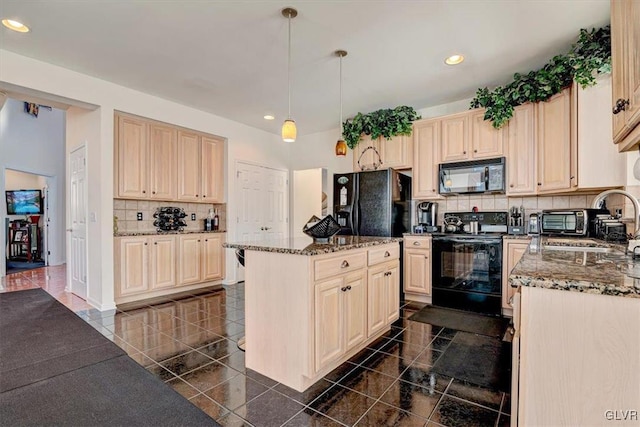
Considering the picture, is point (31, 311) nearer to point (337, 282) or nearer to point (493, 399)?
point (337, 282)

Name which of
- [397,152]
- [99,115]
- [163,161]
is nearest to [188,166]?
[163,161]

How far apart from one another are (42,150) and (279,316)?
8005 mm

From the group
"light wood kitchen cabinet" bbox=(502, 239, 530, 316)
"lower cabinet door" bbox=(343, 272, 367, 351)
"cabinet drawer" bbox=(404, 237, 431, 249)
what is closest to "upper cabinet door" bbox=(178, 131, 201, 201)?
"cabinet drawer" bbox=(404, 237, 431, 249)

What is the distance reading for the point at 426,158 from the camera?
4.00 metres

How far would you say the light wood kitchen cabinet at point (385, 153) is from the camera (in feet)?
13.7

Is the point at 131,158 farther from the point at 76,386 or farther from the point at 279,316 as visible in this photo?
the point at 279,316

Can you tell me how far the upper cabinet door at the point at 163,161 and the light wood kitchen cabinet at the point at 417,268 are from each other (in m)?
3.31

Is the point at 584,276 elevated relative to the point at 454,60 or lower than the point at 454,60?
lower

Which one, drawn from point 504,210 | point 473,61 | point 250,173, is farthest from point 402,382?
point 250,173

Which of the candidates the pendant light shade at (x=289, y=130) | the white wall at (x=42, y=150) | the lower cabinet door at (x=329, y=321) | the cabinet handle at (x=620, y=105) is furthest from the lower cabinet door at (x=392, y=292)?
the white wall at (x=42, y=150)

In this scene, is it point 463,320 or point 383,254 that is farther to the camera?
point 463,320

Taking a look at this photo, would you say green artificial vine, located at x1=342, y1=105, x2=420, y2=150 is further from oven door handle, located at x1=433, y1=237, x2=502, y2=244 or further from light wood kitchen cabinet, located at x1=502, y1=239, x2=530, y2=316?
light wood kitchen cabinet, located at x1=502, y1=239, x2=530, y2=316

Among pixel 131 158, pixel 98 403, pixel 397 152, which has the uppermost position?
pixel 397 152

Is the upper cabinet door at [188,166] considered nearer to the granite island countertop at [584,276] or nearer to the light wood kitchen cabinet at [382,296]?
the light wood kitchen cabinet at [382,296]
